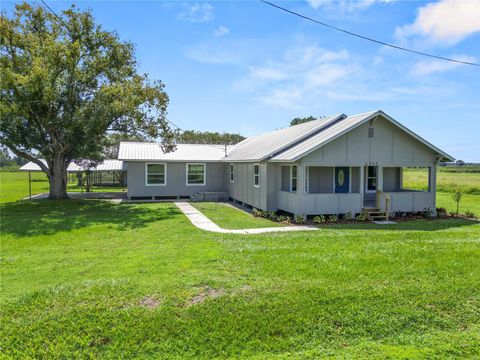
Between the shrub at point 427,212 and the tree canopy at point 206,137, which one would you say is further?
the tree canopy at point 206,137

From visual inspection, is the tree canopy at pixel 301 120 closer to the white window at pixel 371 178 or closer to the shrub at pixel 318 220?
the white window at pixel 371 178

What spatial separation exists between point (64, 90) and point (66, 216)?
7.21 meters

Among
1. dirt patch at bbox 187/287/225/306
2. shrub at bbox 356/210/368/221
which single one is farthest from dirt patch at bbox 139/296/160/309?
shrub at bbox 356/210/368/221

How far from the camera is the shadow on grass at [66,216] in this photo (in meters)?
11.7

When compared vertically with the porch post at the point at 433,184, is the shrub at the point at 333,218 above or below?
below

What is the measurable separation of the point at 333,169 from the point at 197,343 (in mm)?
11955

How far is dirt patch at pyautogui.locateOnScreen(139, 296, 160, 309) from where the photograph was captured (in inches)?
210

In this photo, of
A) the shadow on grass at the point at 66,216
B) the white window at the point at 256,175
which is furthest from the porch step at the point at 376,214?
the shadow on grass at the point at 66,216

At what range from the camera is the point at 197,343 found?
4.46 metres

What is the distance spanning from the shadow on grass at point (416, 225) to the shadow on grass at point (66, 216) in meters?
7.21

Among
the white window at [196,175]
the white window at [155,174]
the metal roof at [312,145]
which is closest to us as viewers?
the metal roof at [312,145]

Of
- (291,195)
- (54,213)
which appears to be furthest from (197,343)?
Answer: (54,213)

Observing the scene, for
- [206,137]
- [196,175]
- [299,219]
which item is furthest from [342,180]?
[206,137]

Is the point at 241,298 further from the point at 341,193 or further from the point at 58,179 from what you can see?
the point at 58,179
